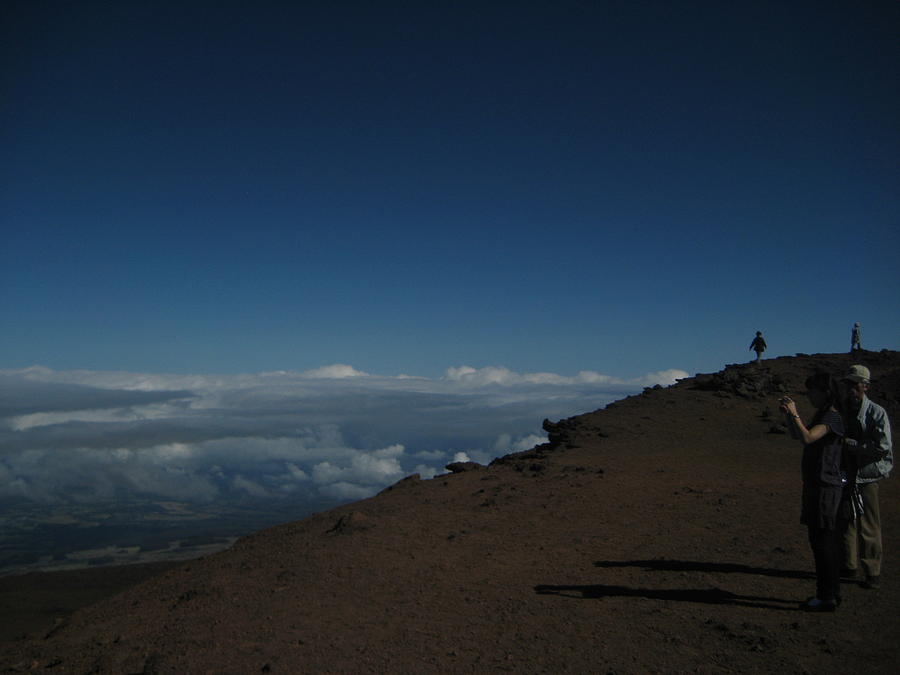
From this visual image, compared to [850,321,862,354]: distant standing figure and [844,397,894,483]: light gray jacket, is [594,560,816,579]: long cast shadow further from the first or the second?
[850,321,862,354]: distant standing figure

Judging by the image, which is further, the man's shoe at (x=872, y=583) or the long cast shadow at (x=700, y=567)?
the long cast shadow at (x=700, y=567)

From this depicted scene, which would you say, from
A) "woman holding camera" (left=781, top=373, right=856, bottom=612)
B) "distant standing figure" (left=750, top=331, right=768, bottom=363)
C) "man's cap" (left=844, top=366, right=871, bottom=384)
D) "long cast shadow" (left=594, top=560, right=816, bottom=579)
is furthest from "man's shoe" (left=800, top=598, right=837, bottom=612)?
"distant standing figure" (left=750, top=331, right=768, bottom=363)

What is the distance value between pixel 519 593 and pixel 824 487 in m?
3.96

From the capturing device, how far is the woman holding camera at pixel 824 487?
668 cm

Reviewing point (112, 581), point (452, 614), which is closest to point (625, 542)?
point (452, 614)

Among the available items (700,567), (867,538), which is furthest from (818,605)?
(700,567)

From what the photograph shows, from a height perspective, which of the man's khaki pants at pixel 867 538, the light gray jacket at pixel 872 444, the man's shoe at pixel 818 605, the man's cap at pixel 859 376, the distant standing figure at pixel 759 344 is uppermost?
the distant standing figure at pixel 759 344

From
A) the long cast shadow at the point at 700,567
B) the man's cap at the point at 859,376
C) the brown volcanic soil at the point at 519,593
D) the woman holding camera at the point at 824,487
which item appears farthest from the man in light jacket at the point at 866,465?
the long cast shadow at the point at 700,567

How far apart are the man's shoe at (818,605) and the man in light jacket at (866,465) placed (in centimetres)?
113

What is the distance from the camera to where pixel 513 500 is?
47.8 feet

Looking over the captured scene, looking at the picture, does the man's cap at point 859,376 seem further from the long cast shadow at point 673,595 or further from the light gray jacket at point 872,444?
the long cast shadow at point 673,595

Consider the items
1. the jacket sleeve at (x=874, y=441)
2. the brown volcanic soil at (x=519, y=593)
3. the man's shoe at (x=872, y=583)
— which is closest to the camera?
the brown volcanic soil at (x=519, y=593)

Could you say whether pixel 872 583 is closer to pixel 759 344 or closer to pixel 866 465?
pixel 866 465

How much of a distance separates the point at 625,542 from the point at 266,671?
260 inches
